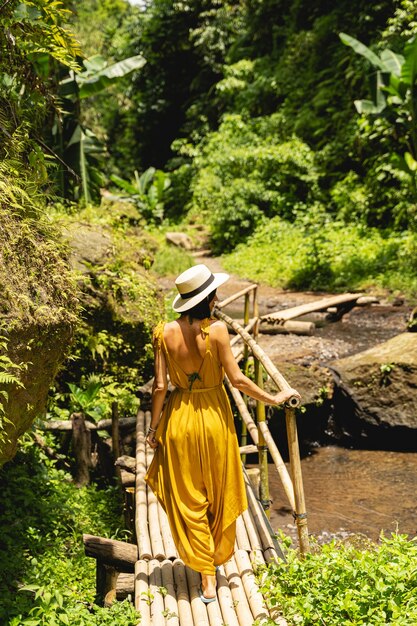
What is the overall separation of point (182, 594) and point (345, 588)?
0.95 meters

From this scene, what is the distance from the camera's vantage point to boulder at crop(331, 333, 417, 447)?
8109 millimetres

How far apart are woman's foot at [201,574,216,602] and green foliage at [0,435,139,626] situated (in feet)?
1.33

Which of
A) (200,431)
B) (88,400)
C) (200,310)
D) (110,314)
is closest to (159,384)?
(200,431)

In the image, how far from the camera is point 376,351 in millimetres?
8789

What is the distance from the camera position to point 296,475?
354cm

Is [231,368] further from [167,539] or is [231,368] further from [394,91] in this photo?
[394,91]

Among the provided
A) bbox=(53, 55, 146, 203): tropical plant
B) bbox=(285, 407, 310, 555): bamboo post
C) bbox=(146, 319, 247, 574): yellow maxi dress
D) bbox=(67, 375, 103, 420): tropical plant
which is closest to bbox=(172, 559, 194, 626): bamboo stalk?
bbox=(146, 319, 247, 574): yellow maxi dress

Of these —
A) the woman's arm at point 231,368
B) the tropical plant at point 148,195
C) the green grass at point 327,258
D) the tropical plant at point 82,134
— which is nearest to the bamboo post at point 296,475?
the woman's arm at point 231,368

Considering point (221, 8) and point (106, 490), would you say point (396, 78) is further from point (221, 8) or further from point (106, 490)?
point (221, 8)

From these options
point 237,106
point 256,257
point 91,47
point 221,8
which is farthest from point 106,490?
point 91,47

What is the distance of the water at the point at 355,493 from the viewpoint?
253 inches

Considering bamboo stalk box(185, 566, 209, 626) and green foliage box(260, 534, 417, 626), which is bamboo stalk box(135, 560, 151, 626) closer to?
bamboo stalk box(185, 566, 209, 626)

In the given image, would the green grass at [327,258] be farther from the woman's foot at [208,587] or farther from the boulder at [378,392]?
the woman's foot at [208,587]

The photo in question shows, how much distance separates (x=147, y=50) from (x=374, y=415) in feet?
71.5
